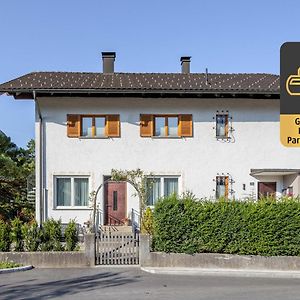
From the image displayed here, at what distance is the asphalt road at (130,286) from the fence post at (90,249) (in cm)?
44

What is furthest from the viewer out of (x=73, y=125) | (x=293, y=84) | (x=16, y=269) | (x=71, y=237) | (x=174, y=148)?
(x=174, y=148)

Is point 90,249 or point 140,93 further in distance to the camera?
point 140,93

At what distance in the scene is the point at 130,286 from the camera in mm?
11758

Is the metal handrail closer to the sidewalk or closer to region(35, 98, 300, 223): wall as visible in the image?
region(35, 98, 300, 223): wall

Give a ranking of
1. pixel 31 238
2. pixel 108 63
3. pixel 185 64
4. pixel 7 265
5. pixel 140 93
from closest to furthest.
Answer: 1. pixel 7 265
2. pixel 31 238
3. pixel 140 93
4. pixel 108 63
5. pixel 185 64

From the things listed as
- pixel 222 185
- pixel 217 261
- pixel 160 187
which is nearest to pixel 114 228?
pixel 160 187

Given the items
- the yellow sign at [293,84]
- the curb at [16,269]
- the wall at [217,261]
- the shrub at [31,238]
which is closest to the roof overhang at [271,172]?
the wall at [217,261]

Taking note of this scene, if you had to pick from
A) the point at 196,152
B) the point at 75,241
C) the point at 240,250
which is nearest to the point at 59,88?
the point at 196,152

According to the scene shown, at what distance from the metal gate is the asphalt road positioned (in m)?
0.57

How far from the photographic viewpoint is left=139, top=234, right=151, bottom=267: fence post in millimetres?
14656

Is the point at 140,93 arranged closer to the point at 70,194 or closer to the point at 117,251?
the point at 70,194

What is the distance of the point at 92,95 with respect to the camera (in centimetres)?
2133

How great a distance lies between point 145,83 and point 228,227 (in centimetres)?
963

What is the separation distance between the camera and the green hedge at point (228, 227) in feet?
48.6
